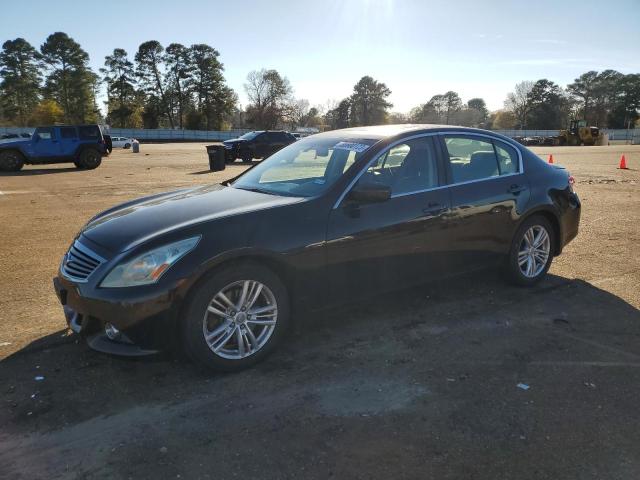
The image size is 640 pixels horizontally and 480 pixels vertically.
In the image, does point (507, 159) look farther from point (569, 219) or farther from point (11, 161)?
point (11, 161)

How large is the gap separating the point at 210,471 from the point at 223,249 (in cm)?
135

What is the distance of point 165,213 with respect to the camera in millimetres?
3811

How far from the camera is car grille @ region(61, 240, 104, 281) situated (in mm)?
3406

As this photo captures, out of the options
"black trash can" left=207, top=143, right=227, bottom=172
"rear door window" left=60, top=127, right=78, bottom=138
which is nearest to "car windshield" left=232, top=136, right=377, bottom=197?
"black trash can" left=207, top=143, right=227, bottom=172

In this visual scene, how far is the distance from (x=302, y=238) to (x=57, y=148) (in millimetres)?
20289

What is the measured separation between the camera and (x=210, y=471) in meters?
2.54

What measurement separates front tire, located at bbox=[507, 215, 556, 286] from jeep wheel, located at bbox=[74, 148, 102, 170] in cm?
2007

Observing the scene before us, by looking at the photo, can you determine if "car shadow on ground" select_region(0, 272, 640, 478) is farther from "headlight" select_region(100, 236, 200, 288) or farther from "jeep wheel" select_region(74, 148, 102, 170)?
"jeep wheel" select_region(74, 148, 102, 170)

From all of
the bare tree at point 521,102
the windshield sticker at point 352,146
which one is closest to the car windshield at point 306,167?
the windshield sticker at point 352,146

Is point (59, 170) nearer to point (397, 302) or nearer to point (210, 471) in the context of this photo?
point (397, 302)

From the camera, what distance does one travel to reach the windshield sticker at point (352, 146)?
4224mm

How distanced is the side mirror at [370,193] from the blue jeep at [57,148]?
19.9m

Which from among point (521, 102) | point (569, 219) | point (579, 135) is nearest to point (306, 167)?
point (569, 219)

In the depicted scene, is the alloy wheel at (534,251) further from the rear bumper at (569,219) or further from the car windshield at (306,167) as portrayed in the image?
the car windshield at (306,167)
